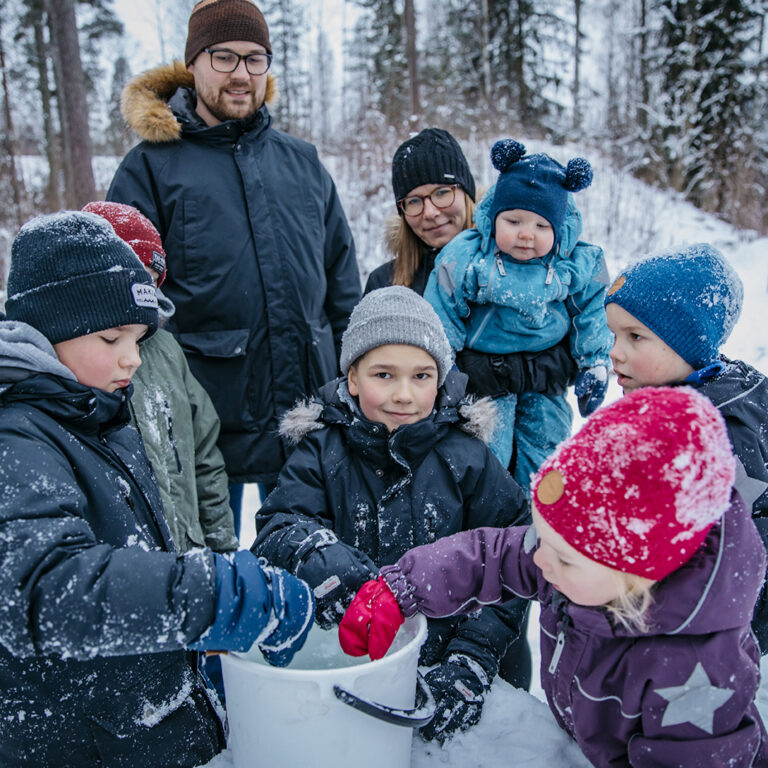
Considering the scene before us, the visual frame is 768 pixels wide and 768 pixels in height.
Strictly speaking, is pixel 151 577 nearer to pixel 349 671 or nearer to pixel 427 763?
pixel 349 671

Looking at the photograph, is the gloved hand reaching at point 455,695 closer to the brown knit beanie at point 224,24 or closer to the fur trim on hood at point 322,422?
the fur trim on hood at point 322,422

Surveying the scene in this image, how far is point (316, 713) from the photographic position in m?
1.16

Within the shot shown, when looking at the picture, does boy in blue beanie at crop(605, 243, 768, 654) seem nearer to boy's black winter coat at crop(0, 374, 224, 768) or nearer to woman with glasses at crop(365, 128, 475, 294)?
woman with glasses at crop(365, 128, 475, 294)

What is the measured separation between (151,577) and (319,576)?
0.51 metres

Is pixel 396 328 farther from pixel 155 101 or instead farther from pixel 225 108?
pixel 155 101

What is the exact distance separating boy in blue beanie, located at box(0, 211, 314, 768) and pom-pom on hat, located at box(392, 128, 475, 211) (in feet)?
4.84

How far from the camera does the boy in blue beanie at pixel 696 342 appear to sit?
1.59 metres

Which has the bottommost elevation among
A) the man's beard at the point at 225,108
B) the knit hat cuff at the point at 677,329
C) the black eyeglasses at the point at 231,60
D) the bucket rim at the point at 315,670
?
the bucket rim at the point at 315,670

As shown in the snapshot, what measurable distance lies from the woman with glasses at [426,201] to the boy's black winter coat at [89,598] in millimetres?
1578

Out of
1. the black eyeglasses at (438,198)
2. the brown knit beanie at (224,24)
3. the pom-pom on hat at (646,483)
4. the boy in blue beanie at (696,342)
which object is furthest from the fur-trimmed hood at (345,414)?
the brown knit beanie at (224,24)

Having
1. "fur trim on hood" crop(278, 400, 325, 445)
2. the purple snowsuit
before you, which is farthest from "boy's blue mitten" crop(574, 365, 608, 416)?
the purple snowsuit

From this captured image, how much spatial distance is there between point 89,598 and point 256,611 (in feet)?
0.91

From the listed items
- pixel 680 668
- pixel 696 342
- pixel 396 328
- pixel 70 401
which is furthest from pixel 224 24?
pixel 680 668

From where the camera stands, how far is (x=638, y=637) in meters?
1.17
